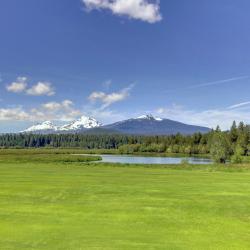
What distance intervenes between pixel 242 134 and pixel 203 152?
22238mm

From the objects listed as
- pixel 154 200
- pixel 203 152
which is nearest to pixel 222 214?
pixel 154 200

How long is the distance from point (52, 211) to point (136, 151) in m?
171

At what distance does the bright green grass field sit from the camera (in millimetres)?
13516

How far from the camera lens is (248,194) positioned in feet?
85.7

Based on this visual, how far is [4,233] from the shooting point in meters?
14.4

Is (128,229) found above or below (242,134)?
below

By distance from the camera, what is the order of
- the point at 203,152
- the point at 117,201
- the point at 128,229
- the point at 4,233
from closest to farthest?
the point at 4,233, the point at 128,229, the point at 117,201, the point at 203,152

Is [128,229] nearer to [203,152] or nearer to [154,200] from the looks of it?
[154,200]

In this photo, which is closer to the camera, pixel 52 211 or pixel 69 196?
pixel 52 211

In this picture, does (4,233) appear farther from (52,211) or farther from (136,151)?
(136,151)

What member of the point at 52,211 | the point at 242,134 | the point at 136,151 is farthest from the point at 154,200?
the point at 136,151

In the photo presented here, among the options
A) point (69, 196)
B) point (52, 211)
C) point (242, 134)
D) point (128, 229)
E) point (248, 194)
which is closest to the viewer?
point (128, 229)

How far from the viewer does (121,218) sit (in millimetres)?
17453

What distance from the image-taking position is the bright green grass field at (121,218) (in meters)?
13.5
